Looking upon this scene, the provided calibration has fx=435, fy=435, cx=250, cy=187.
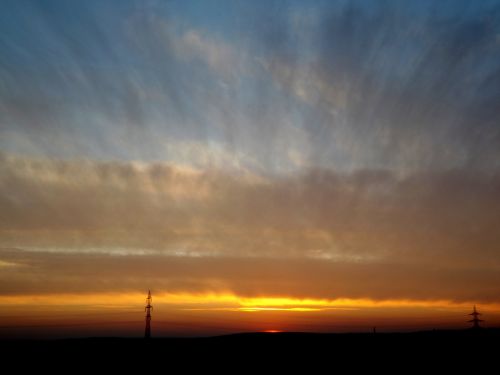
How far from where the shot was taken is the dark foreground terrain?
36.3m

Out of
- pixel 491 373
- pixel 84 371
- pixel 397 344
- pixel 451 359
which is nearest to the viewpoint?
pixel 491 373

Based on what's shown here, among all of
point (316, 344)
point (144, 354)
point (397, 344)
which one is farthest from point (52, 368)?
point (397, 344)

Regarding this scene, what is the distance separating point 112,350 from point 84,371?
31.9ft

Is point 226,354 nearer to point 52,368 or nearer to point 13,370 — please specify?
point 52,368

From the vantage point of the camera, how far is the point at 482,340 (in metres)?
46.2

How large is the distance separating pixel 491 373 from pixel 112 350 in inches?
1325

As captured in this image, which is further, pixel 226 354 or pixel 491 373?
pixel 226 354

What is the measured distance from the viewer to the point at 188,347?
4622cm

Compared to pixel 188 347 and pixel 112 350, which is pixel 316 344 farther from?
pixel 112 350

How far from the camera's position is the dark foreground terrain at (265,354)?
36281mm

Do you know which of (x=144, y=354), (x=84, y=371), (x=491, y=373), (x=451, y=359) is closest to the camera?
(x=491, y=373)

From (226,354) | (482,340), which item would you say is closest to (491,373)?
(482,340)

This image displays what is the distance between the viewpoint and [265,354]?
4178 cm

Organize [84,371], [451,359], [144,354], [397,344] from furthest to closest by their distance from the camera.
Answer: [397,344]
[144,354]
[451,359]
[84,371]
